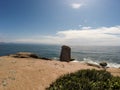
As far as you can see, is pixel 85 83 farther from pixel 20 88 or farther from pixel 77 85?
pixel 20 88

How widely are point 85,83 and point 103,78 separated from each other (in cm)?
193

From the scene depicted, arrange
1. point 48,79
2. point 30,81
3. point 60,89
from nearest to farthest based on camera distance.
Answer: point 60,89, point 30,81, point 48,79

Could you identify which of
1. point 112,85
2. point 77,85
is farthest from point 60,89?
point 112,85

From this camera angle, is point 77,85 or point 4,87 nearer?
point 77,85

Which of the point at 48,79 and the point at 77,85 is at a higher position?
the point at 77,85

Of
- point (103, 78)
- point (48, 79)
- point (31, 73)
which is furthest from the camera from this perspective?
point (31, 73)

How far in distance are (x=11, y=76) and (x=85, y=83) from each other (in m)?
7.00

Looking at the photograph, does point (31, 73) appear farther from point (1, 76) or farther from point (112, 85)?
point (112, 85)

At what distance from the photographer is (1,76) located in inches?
503

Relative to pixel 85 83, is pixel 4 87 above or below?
below

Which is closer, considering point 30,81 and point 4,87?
point 4,87

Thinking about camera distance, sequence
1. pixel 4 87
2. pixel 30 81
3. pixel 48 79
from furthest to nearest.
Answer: pixel 48 79 → pixel 30 81 → pixel 4 87

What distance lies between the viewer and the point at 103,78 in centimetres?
988

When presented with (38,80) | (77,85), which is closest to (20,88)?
(38,80)
